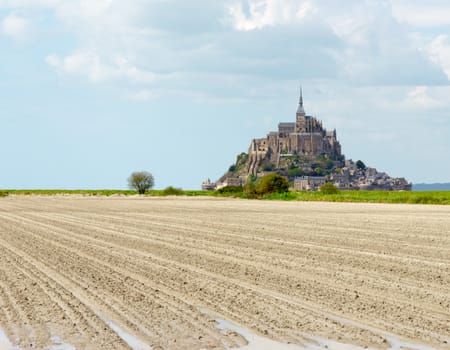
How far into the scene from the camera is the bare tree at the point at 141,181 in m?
141

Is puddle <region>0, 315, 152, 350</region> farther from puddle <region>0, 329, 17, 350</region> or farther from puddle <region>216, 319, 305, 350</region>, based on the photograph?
puddle <region>216, 319, 305, 350</region>

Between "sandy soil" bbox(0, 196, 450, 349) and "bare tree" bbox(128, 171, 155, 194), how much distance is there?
→ 392ft

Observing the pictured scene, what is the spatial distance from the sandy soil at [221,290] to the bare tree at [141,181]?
4705 inches

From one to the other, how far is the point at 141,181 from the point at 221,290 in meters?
131

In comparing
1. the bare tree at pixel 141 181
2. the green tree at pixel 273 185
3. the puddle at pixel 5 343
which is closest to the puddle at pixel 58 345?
the puddle at pixel 5 343

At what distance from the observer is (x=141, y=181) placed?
142 meters

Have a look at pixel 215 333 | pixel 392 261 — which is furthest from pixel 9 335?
pixel 392 261

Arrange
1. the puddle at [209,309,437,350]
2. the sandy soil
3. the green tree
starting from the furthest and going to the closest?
the green tree, the sandy soil, the puddle at [209,309,437,350]

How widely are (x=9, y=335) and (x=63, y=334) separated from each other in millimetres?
565

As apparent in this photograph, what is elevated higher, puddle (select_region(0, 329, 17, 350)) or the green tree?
the green tree

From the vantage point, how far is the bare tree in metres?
141

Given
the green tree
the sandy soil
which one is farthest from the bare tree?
the sandy soil

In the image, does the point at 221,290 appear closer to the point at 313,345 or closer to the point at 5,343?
the point at 313,345

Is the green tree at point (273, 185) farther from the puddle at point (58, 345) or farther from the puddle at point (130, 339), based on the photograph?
the puddle at point (58, 345)
